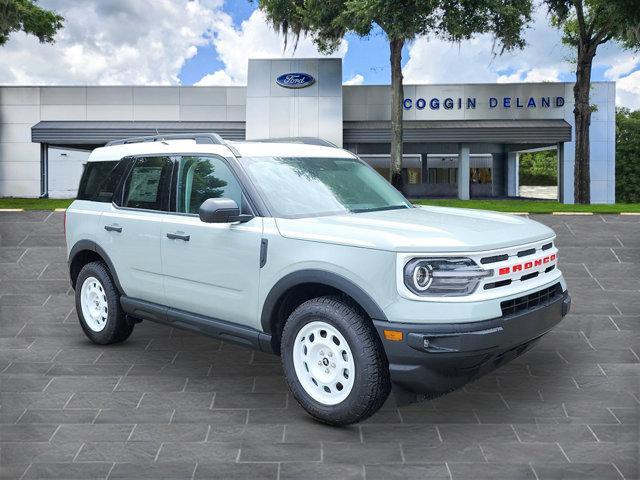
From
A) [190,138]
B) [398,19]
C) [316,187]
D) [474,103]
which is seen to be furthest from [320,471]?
[474,103]

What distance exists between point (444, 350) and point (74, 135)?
104 feet

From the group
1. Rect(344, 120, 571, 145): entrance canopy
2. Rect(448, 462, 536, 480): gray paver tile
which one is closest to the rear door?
Rect(448, 462, 536, 480): gray paver tile

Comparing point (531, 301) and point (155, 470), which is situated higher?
point (531, 301)

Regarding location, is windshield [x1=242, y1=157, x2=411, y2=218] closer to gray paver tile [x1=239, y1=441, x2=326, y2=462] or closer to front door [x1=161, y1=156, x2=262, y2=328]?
front door [x1=161, y1=156, x2=262, y2=328]

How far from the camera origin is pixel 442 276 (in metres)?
4.35

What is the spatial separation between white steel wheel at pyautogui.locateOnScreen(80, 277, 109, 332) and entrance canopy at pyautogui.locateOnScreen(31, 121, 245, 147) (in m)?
26.0

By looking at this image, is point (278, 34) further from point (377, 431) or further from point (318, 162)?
point (377, 431)

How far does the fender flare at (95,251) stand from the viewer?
657cm

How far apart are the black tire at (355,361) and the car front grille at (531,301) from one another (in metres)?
0.88

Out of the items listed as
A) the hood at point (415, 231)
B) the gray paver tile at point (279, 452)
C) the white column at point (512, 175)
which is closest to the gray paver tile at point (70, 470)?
the gray paver tile at point (279, 452)

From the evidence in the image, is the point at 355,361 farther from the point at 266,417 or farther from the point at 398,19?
the point at 398,19

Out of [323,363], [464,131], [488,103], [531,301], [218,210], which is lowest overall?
[323,363]

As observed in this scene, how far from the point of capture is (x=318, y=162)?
5.95m

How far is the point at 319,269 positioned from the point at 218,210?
2.90 ft
